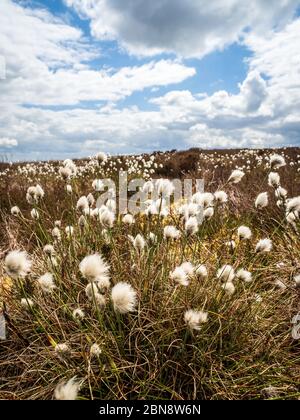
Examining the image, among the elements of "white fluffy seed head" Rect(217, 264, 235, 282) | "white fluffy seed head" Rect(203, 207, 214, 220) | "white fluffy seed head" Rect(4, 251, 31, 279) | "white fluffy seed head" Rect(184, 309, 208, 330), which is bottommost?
"white fluffy seed head" Rect(184, 309, 208, 330)

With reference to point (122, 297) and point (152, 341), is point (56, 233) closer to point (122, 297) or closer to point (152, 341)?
point (152, 341)

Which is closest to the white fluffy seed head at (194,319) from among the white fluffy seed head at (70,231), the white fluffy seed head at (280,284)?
the white fluffy seed head at (280,284)

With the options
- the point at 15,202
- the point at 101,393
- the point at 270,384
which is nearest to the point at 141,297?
the point at 101,393

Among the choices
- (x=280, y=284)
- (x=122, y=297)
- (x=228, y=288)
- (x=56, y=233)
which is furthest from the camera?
(x=56, y=233)

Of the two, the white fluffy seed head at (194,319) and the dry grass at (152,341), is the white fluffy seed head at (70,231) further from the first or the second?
the white fluffy seed head at (194,319)

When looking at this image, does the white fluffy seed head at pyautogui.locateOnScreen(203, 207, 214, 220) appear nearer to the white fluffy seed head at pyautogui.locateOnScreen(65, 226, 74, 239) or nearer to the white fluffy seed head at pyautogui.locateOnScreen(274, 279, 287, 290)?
the white fluffy seed head at pyautogui.locateOnScreen(274, 279, 287, 290)

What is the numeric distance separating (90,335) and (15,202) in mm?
6372

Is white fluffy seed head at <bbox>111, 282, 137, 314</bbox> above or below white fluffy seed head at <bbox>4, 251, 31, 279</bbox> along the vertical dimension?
below

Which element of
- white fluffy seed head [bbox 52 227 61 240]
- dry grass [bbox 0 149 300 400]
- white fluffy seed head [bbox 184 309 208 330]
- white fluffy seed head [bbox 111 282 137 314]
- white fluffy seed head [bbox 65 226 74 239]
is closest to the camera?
white fluffy seed head [bbox 111 282 137 314]

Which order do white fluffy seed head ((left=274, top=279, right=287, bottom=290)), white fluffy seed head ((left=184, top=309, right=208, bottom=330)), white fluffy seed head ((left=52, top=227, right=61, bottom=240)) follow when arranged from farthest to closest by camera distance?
white fluffy seed head ((left=52, top=227, right=61, bottom=240))
white fluffy seed head ((left=274, top=279, right=287, bottom=290))
white fluffy seed head ((left=184, top=309, right=208, bottom=330))

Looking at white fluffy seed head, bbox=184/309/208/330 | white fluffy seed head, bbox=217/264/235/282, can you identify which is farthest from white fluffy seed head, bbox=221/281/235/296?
white fluffy seed head, bbox=184/309/208/330

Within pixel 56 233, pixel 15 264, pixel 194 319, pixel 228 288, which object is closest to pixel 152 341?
pixel 194 319

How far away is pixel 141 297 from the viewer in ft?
9.34

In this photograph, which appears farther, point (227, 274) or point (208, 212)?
point (208, 212)
